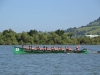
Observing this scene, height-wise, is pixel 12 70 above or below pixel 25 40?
below

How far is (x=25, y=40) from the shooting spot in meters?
120

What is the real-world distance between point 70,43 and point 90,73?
95786 mm

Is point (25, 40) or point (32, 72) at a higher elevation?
point (25, 40)

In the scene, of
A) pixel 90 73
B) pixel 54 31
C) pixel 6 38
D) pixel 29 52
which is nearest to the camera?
pixel 90 73

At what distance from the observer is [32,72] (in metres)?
31.4

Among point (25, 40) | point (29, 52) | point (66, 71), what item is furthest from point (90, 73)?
point (25, 40)

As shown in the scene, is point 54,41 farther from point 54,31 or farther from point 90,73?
point 90,73

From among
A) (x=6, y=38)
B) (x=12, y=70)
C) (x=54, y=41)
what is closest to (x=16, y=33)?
(x=6, y=38)

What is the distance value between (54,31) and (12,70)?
96.9 m

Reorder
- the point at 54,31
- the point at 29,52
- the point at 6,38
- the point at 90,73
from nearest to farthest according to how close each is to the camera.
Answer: the point at 90,73, the point at 29,52, the point at 6,38, the point at 54,31

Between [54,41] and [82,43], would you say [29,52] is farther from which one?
[82,43]

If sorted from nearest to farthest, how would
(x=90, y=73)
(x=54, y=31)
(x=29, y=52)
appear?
(x=90, y=73), (x=29, y=52), (x=54, y=31)

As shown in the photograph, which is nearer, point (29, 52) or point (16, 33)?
point (29, 52)

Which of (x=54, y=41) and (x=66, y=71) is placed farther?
(x=54, y=41)
